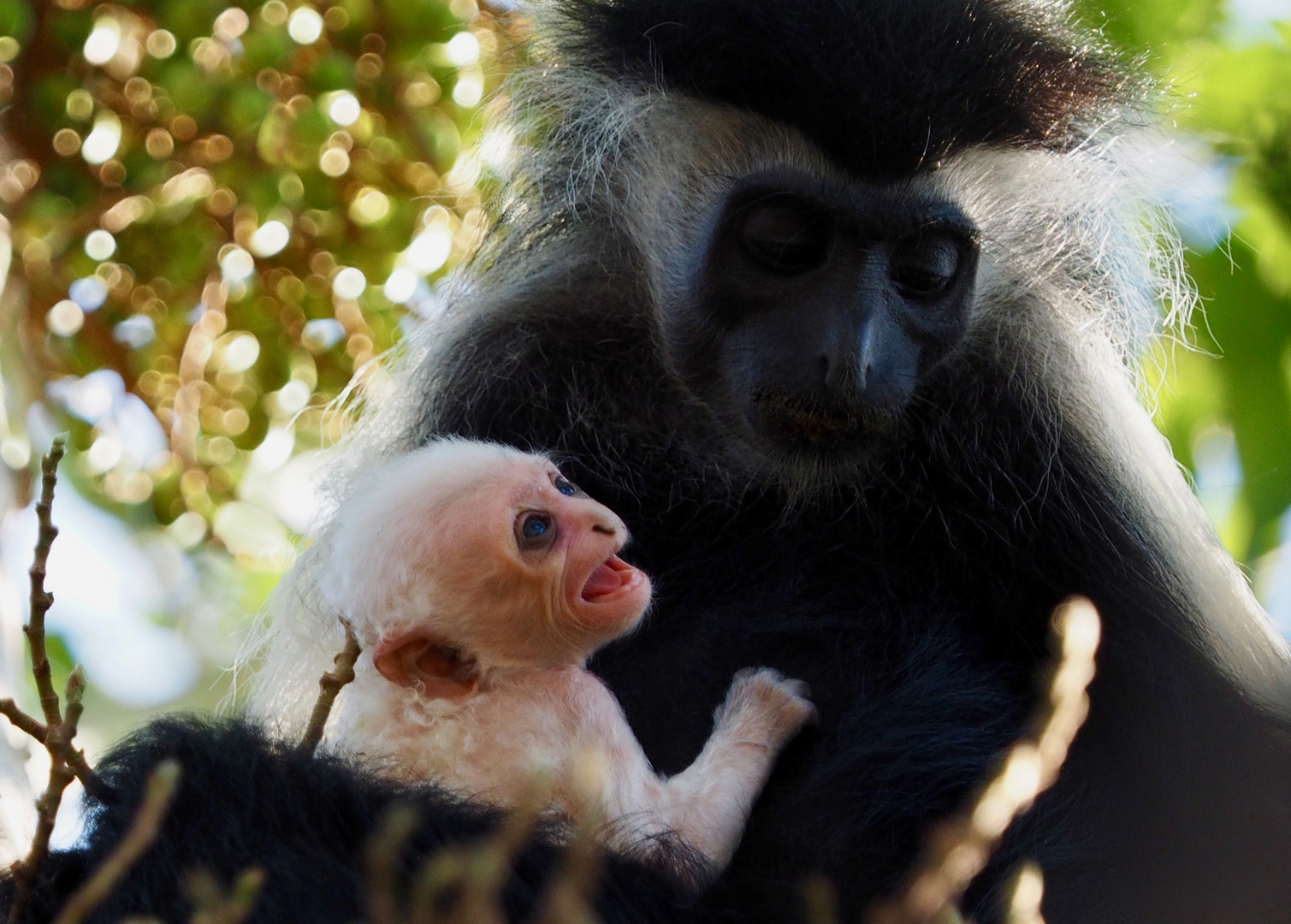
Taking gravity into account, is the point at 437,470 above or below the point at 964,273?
below

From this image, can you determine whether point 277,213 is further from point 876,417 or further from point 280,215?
point 876,417

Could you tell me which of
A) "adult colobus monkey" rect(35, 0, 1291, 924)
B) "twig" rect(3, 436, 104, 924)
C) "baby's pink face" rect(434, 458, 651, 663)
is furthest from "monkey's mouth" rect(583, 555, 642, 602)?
"twig" rect(3, 436, 104, 924)

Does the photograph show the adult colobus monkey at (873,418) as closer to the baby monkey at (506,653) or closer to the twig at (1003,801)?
the baby monkey at (506,653)

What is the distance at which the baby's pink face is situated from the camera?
218 centimetres

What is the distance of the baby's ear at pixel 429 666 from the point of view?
2141 millimetres

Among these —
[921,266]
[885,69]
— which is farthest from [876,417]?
[885,69]

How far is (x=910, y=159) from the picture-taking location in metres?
2.77

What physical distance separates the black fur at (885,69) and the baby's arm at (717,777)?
103 cm

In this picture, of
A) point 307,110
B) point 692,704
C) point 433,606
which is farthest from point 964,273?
point 307,110

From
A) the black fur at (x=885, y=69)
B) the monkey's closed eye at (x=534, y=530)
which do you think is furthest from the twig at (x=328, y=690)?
the black fur at (x=885, y=69)

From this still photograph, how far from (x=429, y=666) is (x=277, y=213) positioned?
1808 millimetres

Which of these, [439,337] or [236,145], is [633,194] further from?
[236,145]

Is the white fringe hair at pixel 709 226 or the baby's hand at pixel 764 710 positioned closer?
the baby's hand at pixel 764 710

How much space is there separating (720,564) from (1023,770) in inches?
68.6
